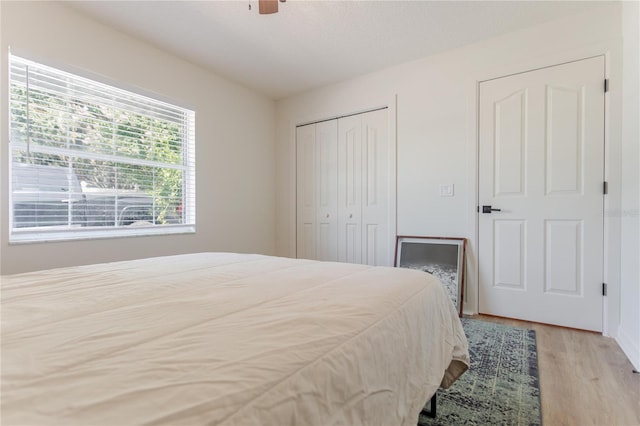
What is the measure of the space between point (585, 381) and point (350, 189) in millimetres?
2514

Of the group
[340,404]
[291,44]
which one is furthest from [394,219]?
[340,404]

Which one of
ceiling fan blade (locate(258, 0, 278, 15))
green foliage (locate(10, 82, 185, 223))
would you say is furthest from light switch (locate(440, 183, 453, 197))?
green foliage (locate(10, 82, 185, 223))

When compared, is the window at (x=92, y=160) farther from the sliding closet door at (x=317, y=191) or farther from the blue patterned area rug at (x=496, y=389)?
the blue patterned area rug at (x=496, y=389)

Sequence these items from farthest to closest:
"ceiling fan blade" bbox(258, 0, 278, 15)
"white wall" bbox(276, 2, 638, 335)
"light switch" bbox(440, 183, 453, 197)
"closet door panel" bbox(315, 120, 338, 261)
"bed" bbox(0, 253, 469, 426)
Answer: "closet door panel" bbox(315, 120, 338, 261), "light switch" bbox(440, 183, 453, 197), "white wall" bbox(276, 2, 638, 335), "ceiling fan blade" bbox(258, 0, 278, 15), "bed" bbox(0, 253, 469, 426)

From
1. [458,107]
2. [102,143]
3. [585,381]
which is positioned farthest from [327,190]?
[585,381]

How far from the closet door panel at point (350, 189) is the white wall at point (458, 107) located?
0.83 feet

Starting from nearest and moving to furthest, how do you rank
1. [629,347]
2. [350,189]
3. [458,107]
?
[629,347] → [458,107] → [350,189]

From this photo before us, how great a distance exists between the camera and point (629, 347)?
1970 mm

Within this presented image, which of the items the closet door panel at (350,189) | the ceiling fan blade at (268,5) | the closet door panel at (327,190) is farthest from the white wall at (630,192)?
the closet door panel at (327,190)

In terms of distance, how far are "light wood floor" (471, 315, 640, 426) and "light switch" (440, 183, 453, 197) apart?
1339 mm

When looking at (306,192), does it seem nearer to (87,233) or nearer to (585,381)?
(87,233)

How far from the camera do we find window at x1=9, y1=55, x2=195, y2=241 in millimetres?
2139

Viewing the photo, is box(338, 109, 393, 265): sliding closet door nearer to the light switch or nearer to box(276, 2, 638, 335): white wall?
box(276, 2, 638, 335): white wall

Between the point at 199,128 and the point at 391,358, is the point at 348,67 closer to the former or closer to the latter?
the point at 199,128
